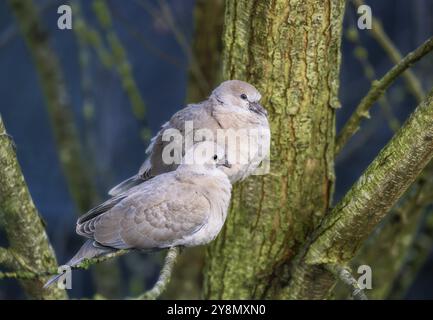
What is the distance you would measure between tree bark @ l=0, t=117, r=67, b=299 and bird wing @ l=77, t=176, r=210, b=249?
19cm

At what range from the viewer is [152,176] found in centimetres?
254

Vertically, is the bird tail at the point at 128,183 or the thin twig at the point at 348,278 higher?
the bird tail at the point at 128,183

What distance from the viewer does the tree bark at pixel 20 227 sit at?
213cm

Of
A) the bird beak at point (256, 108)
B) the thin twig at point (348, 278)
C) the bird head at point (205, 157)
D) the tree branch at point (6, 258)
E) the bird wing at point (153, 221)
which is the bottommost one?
the thin twig at point (348, 278)

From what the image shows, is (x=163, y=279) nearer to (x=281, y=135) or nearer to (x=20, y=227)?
(x=20, y=227)

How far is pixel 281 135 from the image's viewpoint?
246 centimetres

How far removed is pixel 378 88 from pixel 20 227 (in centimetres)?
127

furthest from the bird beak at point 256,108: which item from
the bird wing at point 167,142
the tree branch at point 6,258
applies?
the tree branch at point 6,258

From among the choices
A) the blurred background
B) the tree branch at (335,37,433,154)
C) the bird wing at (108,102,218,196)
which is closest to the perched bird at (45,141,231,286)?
the bird wing at (108,102,218,196)

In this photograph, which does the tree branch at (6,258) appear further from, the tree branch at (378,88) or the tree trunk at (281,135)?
the tree branch at (378,88)

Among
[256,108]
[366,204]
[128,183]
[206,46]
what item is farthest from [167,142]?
[206,46]

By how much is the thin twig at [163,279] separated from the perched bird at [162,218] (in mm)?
73
